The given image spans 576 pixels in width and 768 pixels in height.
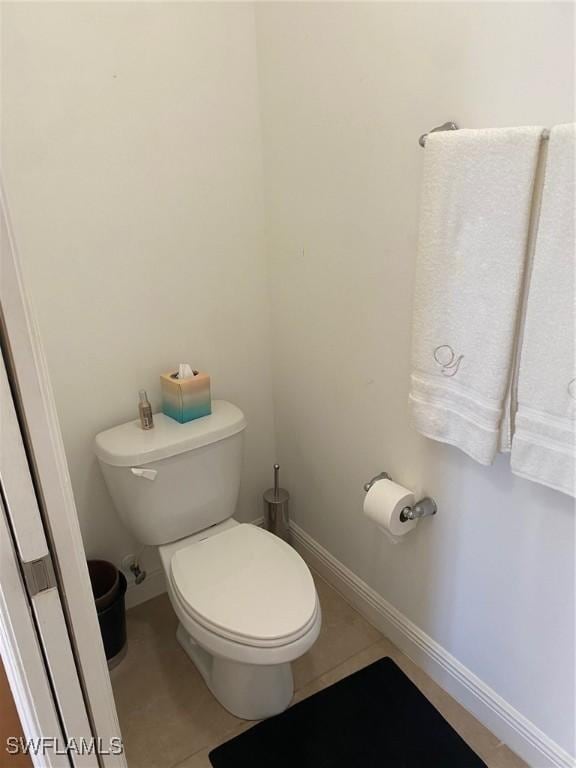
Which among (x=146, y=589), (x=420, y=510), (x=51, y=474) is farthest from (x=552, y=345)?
(x=146, y=589)

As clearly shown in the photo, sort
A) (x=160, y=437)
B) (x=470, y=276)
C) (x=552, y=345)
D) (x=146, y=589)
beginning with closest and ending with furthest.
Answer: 1. (x=552, y=345)
2. (x=470, y=276)
3. (x=160, y=437)
4. (x=146, y=589)

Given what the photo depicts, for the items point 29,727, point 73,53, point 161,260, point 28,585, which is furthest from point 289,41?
point 29,727

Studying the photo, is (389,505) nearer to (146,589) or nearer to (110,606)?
(110,606)

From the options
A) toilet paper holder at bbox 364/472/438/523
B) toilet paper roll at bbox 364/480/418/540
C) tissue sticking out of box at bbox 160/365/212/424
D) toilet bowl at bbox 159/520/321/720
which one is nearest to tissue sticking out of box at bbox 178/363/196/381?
tissue sticking out of box at bbox 160/365/212/424

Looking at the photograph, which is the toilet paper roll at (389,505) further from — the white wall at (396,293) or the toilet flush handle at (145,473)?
the toilet flush handle at (145,473)

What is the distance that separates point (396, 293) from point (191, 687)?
51.8 inches

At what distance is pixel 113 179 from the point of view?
1563 mm

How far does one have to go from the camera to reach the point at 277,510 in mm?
2090

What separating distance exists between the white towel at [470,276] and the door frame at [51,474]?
2.70ft

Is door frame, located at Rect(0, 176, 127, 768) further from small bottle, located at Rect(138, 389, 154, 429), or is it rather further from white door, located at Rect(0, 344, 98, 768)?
small bottle, located at Rect(138, 389, 154, 429)

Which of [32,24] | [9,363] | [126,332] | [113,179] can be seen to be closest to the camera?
[9,363]

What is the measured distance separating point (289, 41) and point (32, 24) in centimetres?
67

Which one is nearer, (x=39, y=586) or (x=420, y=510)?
(x=39, y=586)

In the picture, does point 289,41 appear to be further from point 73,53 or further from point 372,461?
point 372,461
